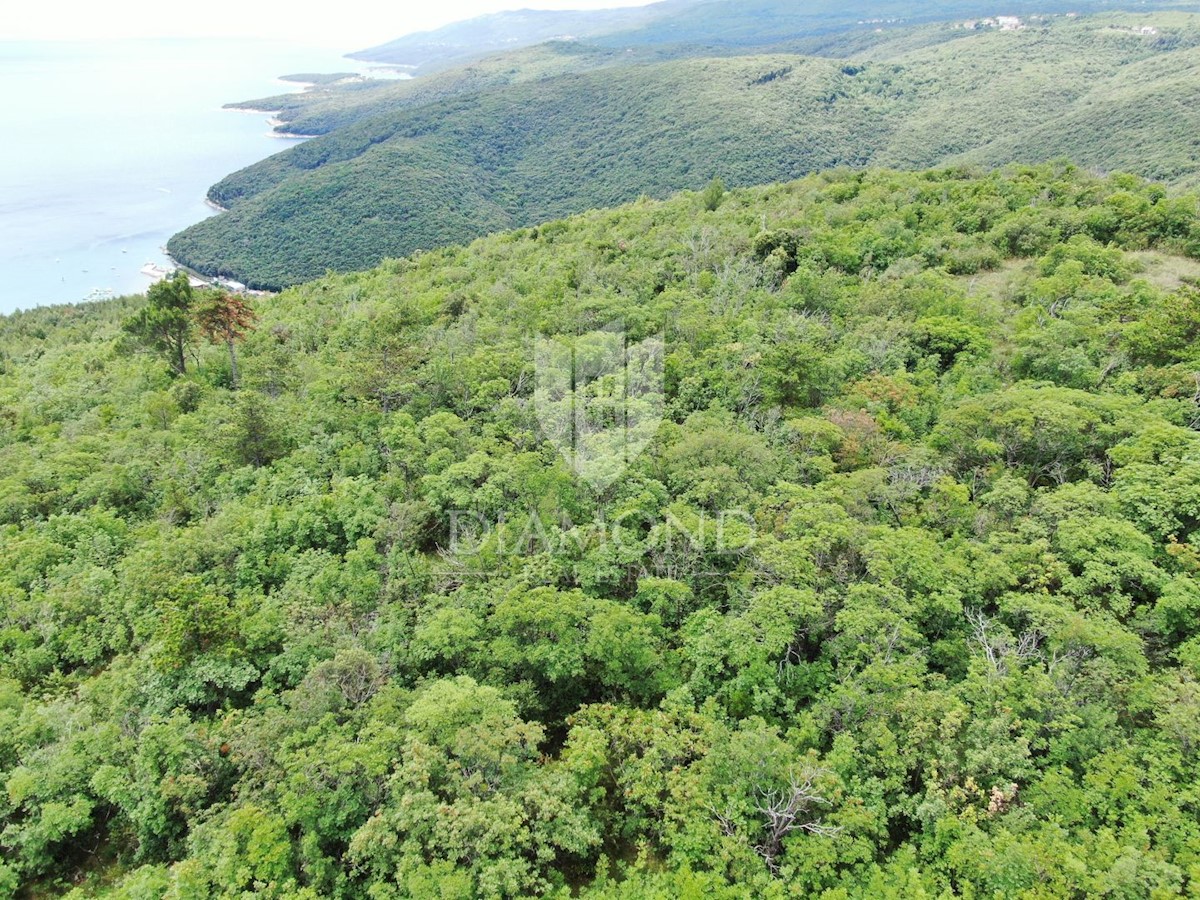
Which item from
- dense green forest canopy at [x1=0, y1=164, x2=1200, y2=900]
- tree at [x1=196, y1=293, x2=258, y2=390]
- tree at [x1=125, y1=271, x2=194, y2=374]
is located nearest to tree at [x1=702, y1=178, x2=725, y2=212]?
dense green forest canopy at [x1=0, y1=164, x2=1200, y2=900]

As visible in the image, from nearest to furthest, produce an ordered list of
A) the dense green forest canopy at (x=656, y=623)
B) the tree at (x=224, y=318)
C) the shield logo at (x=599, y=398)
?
the dense green forest canopy at (x=656, y=623) < the shield logo at (x=599, y=398) < the tree at (x=224, y=318)

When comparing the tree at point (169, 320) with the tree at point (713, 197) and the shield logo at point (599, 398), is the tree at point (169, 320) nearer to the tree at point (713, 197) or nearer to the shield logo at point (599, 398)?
the shield logo at point (599, 398)

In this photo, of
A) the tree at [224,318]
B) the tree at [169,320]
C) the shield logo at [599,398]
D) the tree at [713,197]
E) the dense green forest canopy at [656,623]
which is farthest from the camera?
the tree at [713,197]

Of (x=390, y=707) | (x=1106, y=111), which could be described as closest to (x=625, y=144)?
(x=1106, y=111)

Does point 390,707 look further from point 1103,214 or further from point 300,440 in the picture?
point 1103,214

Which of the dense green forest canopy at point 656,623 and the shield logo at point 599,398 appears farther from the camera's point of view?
the shield logo at point 599,398

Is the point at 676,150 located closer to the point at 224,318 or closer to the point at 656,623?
the point at 224,318

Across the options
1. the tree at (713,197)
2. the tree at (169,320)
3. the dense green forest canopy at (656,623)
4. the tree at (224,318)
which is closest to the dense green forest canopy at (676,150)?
the tree at (713,197)
